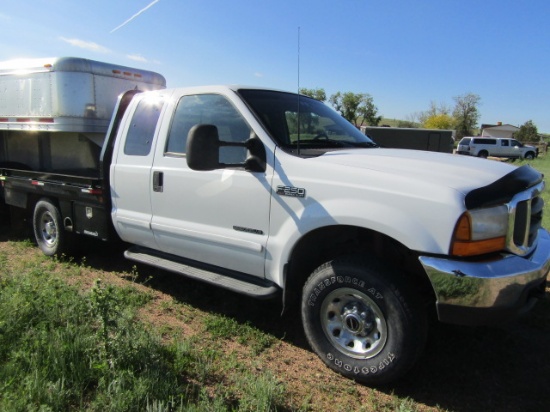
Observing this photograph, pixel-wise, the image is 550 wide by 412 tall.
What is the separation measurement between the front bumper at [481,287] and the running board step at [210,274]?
1.26 metres

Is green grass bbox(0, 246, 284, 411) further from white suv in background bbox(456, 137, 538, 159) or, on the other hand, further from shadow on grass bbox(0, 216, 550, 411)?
white suv in background bbox(456, 137, 538, 159)

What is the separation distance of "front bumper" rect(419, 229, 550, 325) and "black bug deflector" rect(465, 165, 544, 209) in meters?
0.34

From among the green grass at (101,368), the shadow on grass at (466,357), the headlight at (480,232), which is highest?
the headlight at (480,232)

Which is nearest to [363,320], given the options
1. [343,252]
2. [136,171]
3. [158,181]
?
[343,252]

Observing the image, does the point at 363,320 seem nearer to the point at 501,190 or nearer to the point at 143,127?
the point at 501,190

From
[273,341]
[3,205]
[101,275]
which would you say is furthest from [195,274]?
[3,205]

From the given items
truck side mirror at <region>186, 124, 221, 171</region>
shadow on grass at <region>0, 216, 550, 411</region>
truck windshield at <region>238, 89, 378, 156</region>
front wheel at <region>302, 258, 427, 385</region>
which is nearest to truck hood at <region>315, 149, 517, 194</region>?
truck windshield at <region>238, 89, 378, 156</region>

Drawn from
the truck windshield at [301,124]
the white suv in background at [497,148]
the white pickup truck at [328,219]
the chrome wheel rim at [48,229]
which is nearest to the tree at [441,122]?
the white suv in background at [497,148]

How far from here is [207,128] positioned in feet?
9.57

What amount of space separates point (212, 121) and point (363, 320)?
6.74ft

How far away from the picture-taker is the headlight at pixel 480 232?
243 centimetres

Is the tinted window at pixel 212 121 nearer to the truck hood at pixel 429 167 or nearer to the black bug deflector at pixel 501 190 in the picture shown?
the truck hood at pixel 429 167

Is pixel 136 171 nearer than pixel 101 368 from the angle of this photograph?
No

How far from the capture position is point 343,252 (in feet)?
10.4
